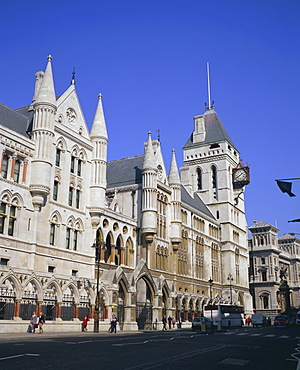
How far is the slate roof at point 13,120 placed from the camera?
36994mm

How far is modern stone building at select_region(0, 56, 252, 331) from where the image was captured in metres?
33.9

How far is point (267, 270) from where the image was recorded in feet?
313

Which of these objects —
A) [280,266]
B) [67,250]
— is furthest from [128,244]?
[280,266]

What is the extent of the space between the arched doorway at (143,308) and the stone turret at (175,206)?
30.9 feet

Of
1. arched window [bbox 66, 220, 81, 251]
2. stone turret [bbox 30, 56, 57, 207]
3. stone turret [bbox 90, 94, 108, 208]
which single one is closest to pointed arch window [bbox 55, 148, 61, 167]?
stone turret [bbox 30, 56, 57, 207]

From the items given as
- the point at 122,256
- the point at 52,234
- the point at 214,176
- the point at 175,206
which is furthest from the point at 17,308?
the point at 214,176

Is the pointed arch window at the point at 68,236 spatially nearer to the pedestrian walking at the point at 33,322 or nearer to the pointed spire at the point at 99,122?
the pedestrian walking at the point at 33,322

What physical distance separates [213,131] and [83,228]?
47919 millimetres

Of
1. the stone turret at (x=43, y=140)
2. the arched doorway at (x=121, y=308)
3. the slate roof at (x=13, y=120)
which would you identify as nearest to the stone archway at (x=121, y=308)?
the arched doorway at (x=121, y=308)

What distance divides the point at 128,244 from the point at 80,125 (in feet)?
49.8

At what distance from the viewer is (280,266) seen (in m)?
105

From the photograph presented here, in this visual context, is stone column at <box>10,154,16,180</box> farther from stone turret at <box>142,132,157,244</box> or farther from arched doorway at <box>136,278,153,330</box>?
stone turret at <box>142,132,157,244</box>

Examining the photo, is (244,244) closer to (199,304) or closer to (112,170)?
(199,304)

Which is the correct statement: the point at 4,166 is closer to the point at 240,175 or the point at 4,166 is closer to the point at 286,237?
the point at 240,175
